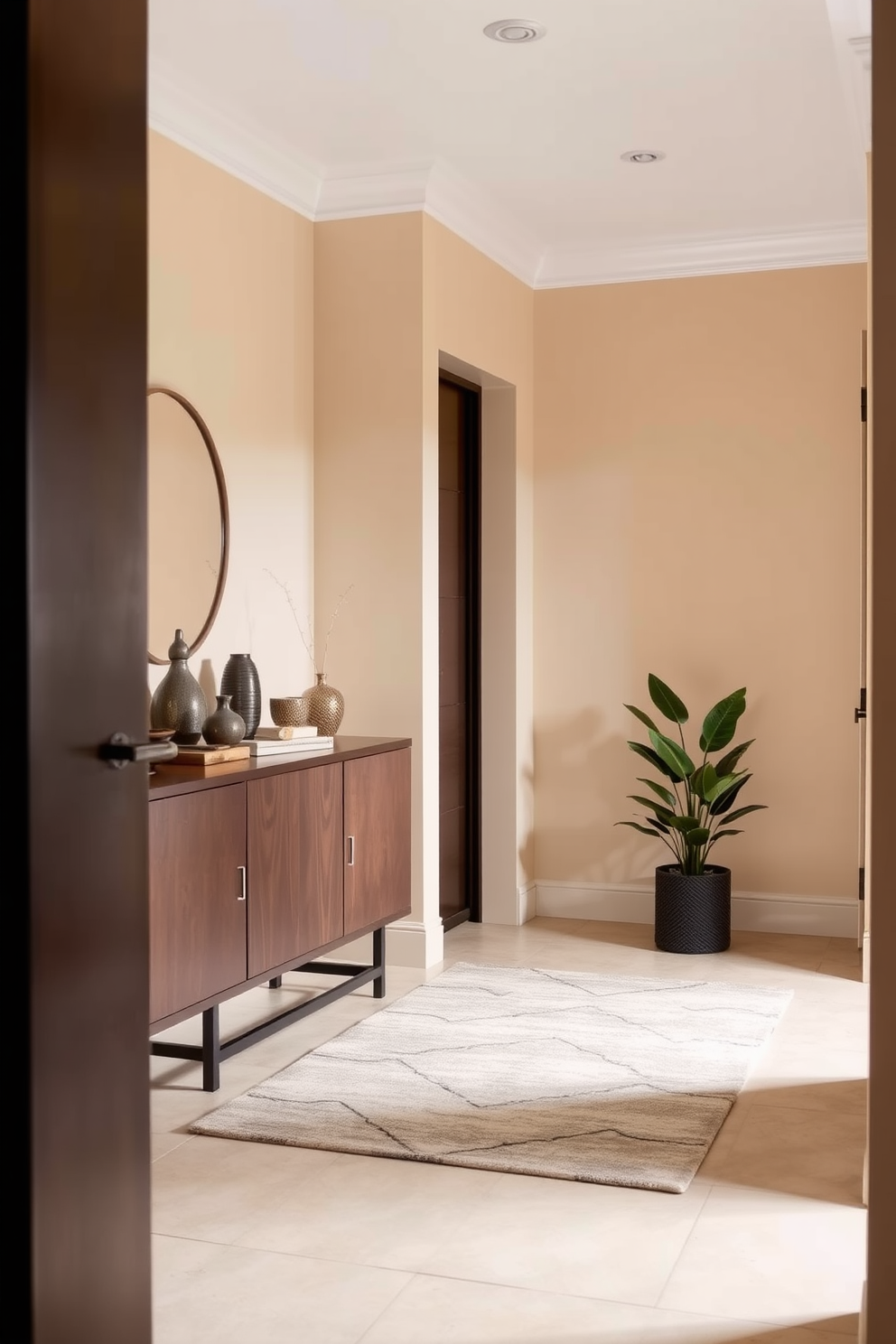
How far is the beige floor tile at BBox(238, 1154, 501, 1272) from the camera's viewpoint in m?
2.54

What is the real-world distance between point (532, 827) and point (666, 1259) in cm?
319

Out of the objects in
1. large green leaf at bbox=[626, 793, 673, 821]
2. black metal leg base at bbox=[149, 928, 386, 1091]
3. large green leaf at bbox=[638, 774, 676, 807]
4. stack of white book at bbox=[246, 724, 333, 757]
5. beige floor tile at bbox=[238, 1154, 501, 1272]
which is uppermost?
stack of white book at bbox=[246, 724, 333, 757]

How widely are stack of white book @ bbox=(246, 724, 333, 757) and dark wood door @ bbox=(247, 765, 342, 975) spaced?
4.0 inches

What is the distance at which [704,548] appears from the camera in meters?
5.36

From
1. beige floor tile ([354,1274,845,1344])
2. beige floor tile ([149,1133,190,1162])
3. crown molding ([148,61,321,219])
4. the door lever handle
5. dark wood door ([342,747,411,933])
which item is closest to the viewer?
the door lever handle

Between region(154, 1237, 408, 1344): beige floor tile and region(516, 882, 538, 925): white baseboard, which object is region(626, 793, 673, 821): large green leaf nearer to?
region(516, 882, 538, 925): white baseboard

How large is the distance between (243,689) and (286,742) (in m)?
0.21

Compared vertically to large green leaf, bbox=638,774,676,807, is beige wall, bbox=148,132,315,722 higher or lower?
higher

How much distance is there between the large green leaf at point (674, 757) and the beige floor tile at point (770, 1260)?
93.1 inches

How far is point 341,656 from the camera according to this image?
4664mm

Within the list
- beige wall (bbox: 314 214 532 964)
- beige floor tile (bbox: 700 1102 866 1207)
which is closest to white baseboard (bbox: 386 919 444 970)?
beige wall (bbox: 314 214 532 964)

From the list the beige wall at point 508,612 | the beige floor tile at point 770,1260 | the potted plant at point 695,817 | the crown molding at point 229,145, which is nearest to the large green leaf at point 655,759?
the potted plant at point 695,817

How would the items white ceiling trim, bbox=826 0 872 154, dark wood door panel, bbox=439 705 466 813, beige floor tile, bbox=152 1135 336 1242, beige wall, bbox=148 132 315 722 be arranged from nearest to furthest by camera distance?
beige floor tile, bbox=152 1135 336 1242
white ceiling trim, bbox=826 0 872 154
beige wall, bbox=148 132 315 722
dark wood door panel, bbox=439 705 466 813

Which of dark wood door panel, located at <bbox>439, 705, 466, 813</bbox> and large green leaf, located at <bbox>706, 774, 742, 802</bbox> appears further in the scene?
dark wood door panel, located at <bbox>439, 705, 466, 813</bbox>
